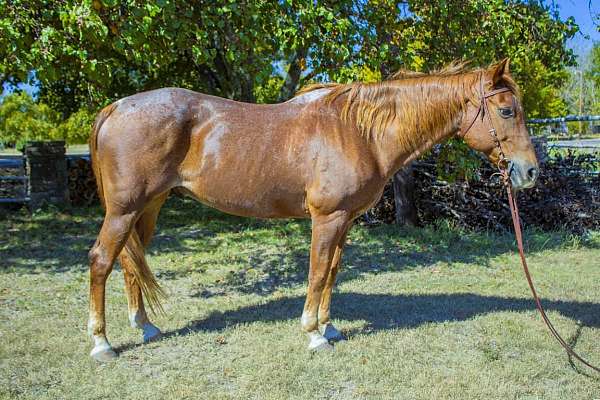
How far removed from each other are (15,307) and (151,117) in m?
2.54

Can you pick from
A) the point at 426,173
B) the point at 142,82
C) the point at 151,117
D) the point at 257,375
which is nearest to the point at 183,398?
the point at 257,375

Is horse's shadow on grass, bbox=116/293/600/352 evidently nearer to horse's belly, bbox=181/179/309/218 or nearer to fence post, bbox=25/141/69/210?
horse's belly, bbox=181/179/309/218

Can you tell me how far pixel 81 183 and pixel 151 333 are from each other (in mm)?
8126

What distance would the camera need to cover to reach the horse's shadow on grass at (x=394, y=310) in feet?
13.8

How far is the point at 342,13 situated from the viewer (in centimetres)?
564

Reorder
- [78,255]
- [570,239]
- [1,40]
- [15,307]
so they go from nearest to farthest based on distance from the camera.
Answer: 1. [1,40]
2. [15,307]
3. [78,255]
4. [570,239]

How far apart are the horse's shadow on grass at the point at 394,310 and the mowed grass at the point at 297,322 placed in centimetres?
2

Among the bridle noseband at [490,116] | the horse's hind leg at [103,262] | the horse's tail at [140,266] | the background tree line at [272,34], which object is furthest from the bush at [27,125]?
the bridle noseband at [490,116]

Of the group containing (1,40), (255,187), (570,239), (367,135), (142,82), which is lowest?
(570,239)

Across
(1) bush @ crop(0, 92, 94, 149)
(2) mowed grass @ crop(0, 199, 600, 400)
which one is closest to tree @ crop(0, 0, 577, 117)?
(2) mowed grass @ crop(0, 199, 600, 400)

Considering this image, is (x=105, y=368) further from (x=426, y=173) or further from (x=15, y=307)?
(x=426, y=173)

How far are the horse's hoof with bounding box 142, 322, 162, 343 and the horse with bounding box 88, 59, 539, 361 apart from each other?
32 centimetres

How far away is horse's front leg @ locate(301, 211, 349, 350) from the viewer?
3.53m

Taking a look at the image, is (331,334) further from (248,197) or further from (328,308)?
(248,197)
